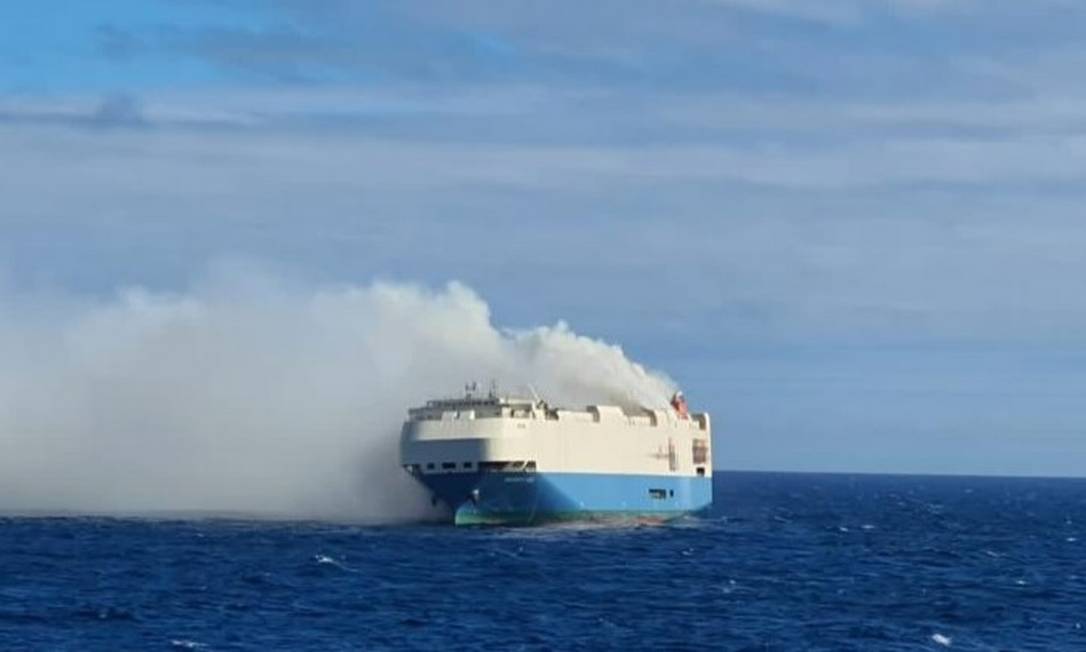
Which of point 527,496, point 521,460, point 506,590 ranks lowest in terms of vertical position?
point 506,590

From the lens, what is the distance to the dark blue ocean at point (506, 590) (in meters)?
79.9

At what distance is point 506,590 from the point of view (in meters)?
98.6

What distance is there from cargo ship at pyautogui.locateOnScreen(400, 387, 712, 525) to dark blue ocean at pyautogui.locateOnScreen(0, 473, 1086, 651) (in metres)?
2.56

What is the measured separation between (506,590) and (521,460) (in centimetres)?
4474

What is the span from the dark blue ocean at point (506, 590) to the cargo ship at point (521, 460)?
2557 mm

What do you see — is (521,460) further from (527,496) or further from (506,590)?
(506,590)

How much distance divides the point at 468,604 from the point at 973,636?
21902 mm

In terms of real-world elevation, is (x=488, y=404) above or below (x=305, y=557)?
above

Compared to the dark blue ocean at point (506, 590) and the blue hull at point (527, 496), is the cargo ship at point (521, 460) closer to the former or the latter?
the blue hull at point (527, 496)

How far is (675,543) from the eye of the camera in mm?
139000

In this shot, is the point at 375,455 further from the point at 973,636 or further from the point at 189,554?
the point at 973,636

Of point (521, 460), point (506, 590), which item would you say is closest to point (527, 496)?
point (521, 460)

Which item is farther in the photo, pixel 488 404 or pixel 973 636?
pixel 488 404

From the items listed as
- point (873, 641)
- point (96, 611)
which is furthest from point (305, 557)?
point (873, 641)
